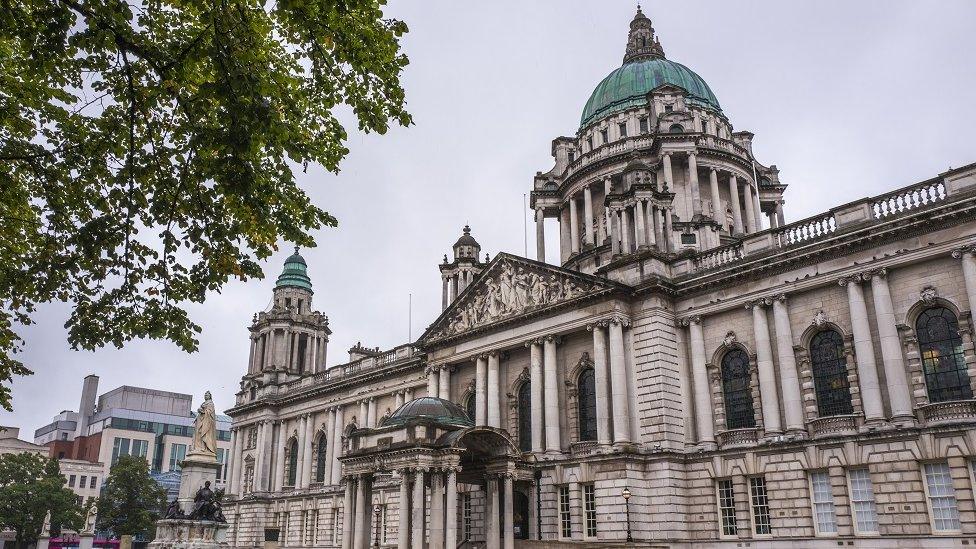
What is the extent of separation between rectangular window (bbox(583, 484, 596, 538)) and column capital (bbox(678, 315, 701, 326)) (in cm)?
807

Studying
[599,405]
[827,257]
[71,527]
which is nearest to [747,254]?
[827,257]

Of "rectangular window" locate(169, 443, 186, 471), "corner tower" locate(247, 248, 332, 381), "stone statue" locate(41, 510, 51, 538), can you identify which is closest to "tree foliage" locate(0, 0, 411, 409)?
"corner tower" locate(247, 248, 332, 381)

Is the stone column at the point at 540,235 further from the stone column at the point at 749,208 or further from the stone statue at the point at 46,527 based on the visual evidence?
the stone statue at the point at 46,527

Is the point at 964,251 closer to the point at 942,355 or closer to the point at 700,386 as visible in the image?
the point at 942,355

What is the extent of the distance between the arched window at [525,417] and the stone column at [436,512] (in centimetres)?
851

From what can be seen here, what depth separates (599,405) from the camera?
33719mm

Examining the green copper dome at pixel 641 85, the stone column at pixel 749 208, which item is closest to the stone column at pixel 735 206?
the stone column at pixel 749 208

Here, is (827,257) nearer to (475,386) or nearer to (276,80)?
(475,386)

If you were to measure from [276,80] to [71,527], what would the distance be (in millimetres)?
74319

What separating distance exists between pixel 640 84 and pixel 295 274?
3431 cm

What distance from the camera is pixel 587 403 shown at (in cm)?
3631

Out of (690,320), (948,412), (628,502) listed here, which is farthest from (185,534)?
(948,412)

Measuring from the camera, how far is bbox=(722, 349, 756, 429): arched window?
31844mm

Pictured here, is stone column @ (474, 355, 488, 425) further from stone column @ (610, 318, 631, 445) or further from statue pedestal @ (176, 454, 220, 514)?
statue pedestal @ (176, 454, 220, 514)
